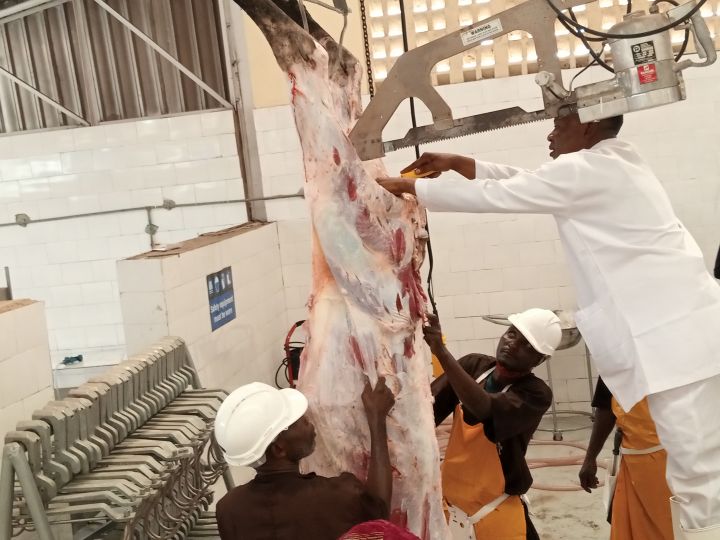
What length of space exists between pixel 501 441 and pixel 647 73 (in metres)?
1.31

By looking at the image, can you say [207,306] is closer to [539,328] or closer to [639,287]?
[539,328]

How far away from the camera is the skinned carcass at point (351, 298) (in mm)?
2352

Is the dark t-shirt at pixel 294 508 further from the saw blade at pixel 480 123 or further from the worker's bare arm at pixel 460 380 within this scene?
the saw blade at pixel 480 123

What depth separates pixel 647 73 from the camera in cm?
202

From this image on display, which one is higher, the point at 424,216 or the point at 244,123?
the point at 244,123

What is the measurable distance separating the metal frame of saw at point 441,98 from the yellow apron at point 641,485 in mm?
1255

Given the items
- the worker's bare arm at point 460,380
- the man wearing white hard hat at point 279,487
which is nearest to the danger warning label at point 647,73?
the worker's bare arm at point 460,380

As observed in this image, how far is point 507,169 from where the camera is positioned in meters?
2.64

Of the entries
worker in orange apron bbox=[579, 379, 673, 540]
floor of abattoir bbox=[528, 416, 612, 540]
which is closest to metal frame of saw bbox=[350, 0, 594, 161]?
worker in orange apron bbox=[579, 379, 673, 540]

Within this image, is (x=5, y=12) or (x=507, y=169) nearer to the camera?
(x=507, y=169)

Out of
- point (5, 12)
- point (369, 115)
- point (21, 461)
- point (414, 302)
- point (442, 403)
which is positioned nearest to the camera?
point (21, 461)

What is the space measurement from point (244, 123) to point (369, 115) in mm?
3827

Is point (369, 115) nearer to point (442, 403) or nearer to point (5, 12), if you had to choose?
point (442, 403)

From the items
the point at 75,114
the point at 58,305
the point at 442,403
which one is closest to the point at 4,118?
the point at 75,114
